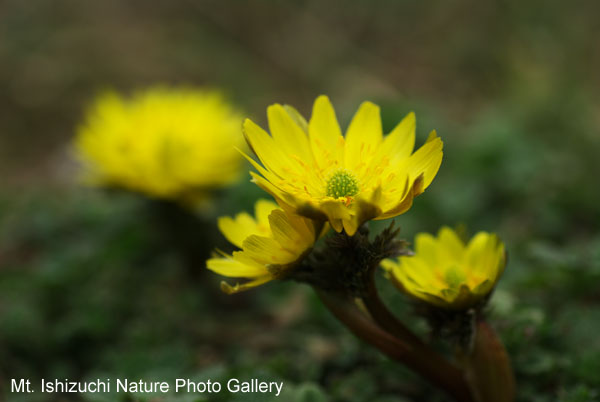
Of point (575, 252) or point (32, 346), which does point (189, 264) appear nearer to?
point (32, 346)

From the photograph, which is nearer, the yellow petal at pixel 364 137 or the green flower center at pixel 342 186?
the green flower center at pixel 342 186

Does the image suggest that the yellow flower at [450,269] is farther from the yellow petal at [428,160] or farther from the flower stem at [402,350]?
the yellow petal at [428,160]

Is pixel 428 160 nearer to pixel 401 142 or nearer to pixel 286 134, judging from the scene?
pixel 401 142

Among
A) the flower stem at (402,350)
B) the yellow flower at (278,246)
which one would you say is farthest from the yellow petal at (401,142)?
the flower stem at (402,350)

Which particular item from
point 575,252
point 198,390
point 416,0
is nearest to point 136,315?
point 198,390

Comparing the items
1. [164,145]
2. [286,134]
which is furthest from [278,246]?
[164,145]
